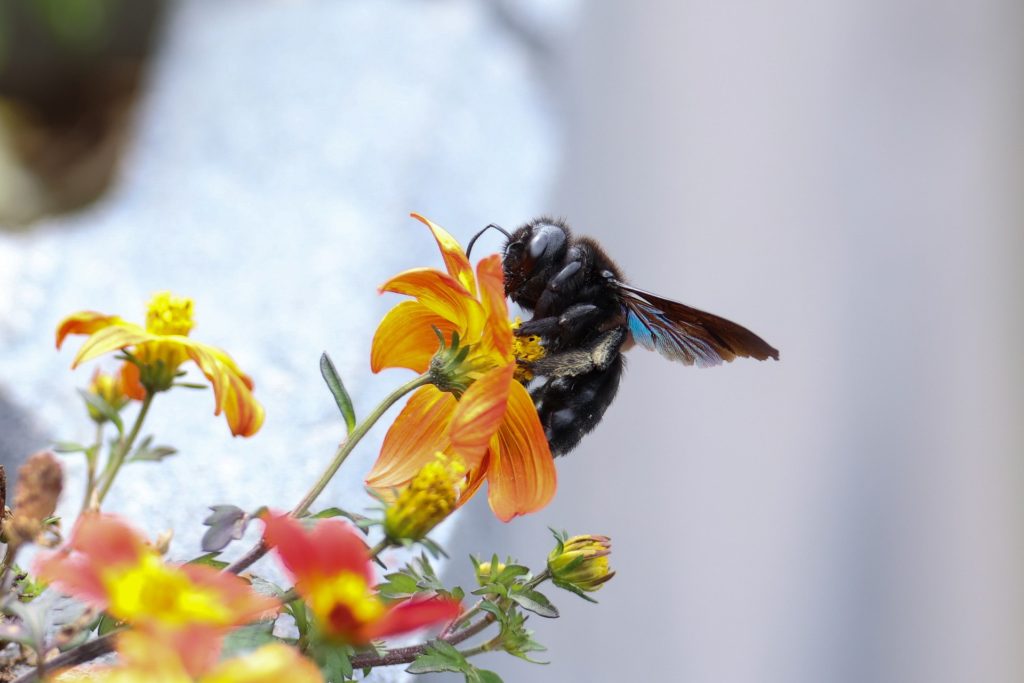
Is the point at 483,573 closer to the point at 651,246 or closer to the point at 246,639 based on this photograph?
the point at 246,639

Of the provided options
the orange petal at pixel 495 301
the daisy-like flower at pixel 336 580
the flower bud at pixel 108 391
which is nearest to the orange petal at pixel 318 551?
the daisy-like flower at pixel 336 580

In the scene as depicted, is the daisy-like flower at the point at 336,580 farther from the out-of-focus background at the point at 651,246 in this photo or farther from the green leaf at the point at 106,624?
the out-of-focus background at the point at 651,246

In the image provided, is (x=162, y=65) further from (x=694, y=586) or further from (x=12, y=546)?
(x=12, y=546)

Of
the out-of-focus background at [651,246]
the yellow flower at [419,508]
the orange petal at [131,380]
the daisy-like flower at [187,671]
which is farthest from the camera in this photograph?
the out-of-focus background at [651,246]

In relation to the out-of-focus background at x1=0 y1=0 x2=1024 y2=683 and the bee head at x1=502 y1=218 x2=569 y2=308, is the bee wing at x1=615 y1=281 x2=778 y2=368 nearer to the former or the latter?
the bee head at x1=502 y1=218 x2=569 y2=308

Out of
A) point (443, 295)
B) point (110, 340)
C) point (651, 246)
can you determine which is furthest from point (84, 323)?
point (651, 246)

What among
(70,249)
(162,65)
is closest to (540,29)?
(162,65)
